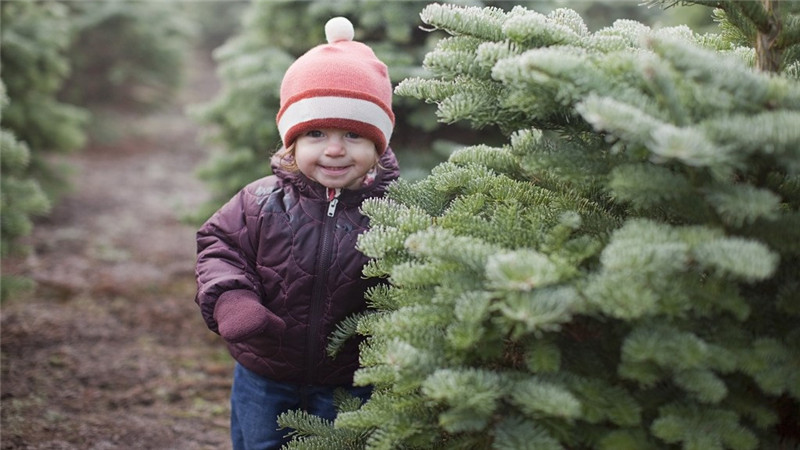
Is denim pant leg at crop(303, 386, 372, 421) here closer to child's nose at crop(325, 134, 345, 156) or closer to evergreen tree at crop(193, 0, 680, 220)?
child's nose at crop(325, 134, 345, 156)

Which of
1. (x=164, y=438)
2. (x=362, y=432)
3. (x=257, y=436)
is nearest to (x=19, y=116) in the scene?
(x=164, y=438)

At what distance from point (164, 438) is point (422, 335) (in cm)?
248

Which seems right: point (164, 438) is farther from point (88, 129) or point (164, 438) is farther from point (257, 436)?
point (88, 129)

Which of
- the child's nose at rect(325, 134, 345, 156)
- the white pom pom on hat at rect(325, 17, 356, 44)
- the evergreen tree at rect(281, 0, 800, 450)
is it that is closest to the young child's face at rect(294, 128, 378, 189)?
the child's nose at rect(325, 134, 345, 156)

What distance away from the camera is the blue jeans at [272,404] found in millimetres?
2729

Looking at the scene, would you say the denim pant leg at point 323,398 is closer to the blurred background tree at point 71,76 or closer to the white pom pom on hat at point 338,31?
the white pom pom on hat at point 338,31

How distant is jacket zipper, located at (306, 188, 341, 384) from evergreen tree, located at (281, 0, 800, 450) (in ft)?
2.06

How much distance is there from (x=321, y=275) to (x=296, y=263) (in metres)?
0.10

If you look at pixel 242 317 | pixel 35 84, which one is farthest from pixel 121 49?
pixel 242 317

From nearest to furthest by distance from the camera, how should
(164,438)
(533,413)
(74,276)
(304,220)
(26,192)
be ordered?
1. (533,413)
2. (304,220)
3. (164,438)
4. (26,192)
5. (74,276)

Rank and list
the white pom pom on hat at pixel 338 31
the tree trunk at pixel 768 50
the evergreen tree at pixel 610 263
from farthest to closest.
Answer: the white pom pom on hat at pixel 338 31 → the tree trunk at pixel 768 50 → the evergreen tree at pixel 610 263

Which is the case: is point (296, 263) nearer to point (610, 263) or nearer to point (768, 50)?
point (610, 263)

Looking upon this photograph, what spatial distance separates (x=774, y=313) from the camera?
1635 millimetres

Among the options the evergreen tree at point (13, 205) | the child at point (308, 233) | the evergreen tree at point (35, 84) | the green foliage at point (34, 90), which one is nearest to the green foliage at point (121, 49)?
the green foliage at point (34, 90)
